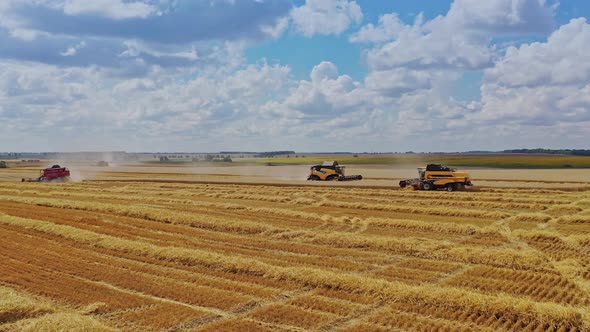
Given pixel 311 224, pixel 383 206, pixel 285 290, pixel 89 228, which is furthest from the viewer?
pixel 383 206

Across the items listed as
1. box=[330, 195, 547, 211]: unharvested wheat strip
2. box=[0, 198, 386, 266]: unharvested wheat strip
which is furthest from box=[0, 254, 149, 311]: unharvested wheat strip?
box=[330, 195, 547, 211]: unharvested wheat strip

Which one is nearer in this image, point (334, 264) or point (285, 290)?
point (285, 290)

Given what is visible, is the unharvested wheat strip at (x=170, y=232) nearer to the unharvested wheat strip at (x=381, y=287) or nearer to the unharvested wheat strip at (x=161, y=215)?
the unharvested wheat strip at (x=161, y=215)

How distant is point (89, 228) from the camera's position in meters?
23.4

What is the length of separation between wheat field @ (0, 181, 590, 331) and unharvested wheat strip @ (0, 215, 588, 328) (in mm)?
46

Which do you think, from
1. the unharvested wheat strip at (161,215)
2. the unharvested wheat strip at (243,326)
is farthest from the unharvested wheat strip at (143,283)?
the unharvested wheat strip at (161,215)

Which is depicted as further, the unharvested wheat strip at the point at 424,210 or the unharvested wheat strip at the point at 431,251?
the unharvested wheat strip at the point at 424,210

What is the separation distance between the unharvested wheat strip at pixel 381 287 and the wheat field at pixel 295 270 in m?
0.05

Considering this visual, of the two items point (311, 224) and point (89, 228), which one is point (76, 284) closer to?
point (89, 228)

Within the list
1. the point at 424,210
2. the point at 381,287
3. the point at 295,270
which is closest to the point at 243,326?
the point at 381,287

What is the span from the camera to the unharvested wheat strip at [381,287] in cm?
1161

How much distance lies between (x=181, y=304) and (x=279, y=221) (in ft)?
44.9

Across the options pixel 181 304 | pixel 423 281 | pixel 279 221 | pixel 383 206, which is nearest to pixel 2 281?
pixel 181 304

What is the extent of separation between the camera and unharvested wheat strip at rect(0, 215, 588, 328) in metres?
11.6
